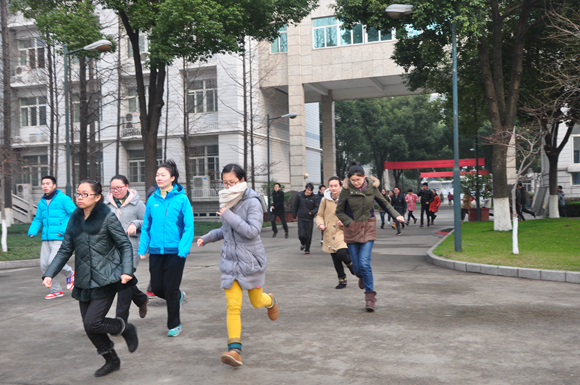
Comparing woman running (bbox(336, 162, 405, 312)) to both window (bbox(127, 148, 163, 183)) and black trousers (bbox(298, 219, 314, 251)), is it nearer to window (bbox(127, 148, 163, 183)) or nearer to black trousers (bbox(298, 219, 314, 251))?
black trousers (bbox(298, 219, 314, 251))

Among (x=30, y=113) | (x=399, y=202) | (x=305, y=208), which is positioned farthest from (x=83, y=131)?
(x=30, y=113)

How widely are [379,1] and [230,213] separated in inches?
543

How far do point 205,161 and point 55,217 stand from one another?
26250mm

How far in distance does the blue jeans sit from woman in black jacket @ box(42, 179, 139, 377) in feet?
10.3

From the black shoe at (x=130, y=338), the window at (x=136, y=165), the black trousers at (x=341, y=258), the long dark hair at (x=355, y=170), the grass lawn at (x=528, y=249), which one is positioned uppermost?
the window at (x=136, y=165)

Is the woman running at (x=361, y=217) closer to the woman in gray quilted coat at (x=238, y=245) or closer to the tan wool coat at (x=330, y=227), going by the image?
the tan wool coat at (x=330, y=227)

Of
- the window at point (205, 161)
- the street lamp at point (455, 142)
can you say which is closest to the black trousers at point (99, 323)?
the street lamp at point (455, 142)

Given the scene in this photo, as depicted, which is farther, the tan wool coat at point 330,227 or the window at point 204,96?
the window at point 204,96

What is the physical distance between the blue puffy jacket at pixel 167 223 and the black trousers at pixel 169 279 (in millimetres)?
88

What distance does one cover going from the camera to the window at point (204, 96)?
3391 cm

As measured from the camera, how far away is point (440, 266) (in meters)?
11.1

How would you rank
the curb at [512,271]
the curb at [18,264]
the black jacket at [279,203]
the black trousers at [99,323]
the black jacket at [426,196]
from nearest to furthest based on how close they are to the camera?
the black trousers at [99,323], the curb at [512,271], the curb at [18,264], the black jacket at [279,203], the black jacket at [426,196]

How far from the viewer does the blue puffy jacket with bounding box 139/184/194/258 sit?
5.59 m

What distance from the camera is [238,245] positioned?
15.9 ft
